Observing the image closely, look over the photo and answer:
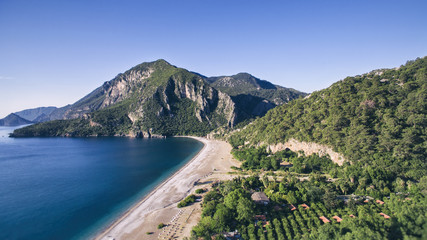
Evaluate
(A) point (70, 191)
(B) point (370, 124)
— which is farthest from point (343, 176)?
(A) point (70, 191)

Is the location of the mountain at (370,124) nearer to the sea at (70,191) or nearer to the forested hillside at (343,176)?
the forested hillside at (343,176)

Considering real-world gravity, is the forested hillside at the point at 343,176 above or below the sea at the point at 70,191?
above

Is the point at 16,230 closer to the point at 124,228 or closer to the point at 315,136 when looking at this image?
the point at 124,228

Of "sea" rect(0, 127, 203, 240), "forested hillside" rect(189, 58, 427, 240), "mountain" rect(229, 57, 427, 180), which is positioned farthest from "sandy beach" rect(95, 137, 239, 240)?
"mountain" rect(229, 57, 427, 180)

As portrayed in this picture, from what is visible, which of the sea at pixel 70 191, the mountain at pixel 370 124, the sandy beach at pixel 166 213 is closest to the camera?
the sandy beach at pixel 166 213

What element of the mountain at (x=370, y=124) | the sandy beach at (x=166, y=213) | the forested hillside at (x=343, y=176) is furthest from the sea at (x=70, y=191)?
the mountain at (x=370, y=124)

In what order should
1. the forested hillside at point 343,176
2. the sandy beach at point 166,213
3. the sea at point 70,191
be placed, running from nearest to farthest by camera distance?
the forested hillside at point 343,176, the sandy beach at point 166,213, the sea at point 70,191

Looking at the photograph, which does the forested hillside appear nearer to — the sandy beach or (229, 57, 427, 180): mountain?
(229, 57, 427, 180): mountain
